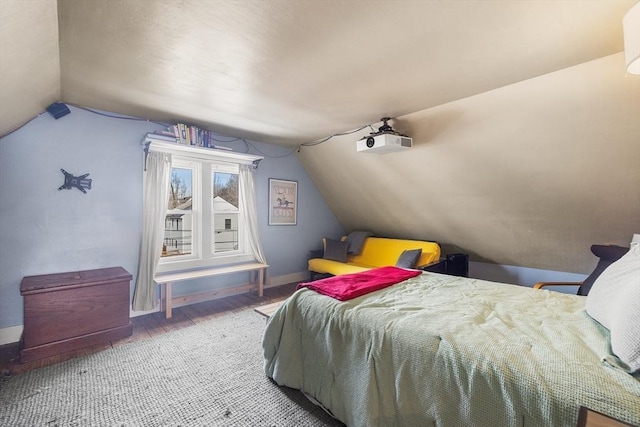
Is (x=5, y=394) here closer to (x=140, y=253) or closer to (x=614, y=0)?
(x=140, y=253)

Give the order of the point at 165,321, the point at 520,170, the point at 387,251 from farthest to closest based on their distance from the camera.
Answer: the point at 387,251 → the point at 165,321 → the point at 520,170

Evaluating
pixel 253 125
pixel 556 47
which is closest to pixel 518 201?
pixel 556 47

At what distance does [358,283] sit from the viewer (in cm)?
226

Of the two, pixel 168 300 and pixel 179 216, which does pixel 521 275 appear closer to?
pixel 168 300

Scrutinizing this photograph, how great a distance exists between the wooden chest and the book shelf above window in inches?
56.9

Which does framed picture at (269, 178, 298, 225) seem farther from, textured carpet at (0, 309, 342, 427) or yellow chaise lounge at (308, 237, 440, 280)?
textured carpet at (0, 309, 342, 427)

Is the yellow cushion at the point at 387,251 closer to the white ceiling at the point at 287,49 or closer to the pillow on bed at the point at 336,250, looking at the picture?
the pillow on bed at the point at 336,250

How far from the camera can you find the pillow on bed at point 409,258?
3857mm

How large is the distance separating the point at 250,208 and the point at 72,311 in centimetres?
226

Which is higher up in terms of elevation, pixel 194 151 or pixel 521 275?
pixel 194 151

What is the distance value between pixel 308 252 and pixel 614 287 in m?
4.13

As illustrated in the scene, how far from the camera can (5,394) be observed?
1950 mm

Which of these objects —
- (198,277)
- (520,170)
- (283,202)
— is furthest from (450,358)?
(283,202)

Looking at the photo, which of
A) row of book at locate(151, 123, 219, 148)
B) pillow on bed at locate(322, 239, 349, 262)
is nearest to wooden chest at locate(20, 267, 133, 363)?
row of book at locate(151, 123, 219, 148)
